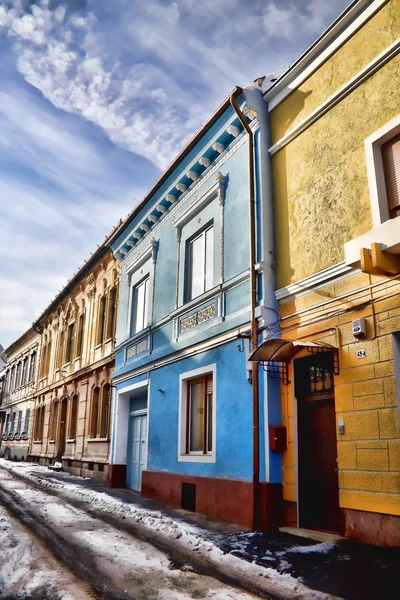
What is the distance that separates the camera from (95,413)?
18.3 meters

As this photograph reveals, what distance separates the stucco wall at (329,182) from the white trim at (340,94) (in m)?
0.08

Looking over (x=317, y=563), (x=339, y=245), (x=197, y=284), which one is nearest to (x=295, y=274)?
(x=339, y=245)

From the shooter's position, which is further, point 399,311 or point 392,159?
point 392,159

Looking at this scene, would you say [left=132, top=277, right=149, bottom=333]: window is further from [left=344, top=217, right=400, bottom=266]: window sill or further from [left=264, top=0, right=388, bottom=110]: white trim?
[left=344, top=217, right=400, bottom=266]: window sill

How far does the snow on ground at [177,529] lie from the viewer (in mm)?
5298

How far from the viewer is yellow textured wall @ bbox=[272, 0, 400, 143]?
24.6 ft

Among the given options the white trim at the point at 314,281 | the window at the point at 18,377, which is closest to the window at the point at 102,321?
the white trim at the point at 314,281

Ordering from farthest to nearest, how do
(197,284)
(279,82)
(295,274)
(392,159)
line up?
(197,284), (279,82), (295,274), (392,159)

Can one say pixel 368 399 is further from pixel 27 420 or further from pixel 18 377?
pixel 18 377

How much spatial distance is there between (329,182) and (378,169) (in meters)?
1.04

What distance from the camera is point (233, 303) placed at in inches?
382

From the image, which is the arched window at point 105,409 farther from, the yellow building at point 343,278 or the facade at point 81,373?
the yellow building at point 343,278

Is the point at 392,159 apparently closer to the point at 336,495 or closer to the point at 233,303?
the point at 233,303

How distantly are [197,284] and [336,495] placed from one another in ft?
19.0
